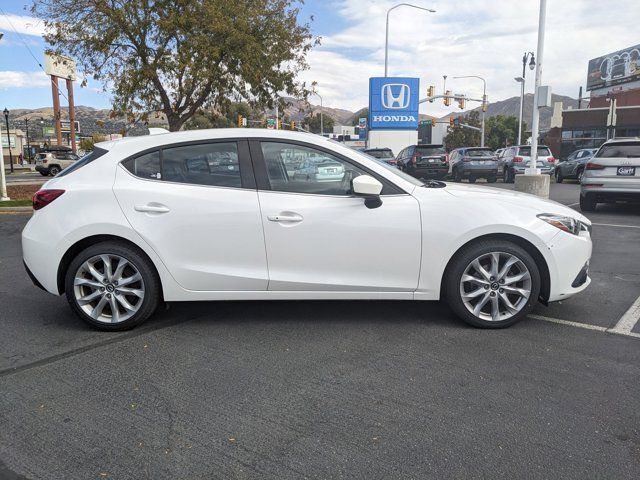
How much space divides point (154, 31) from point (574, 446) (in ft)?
48.0

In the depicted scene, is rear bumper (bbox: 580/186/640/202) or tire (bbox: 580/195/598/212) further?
tire (bbox: 580/195/598/212)

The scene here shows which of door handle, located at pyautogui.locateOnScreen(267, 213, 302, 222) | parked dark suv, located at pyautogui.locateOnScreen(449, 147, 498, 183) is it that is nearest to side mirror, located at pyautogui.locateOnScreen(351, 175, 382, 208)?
door handle, located at pyautogui.locateOnScreen(267, 213, 302, 222)

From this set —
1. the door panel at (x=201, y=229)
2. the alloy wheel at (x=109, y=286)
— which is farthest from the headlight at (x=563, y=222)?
the alloy wheel at (x=109, y=286)

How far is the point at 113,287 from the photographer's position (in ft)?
14.0

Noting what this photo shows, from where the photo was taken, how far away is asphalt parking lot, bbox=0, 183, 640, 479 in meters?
2.56

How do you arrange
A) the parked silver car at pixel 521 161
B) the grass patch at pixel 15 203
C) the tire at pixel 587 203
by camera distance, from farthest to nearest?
1. the parked silver car at pixel 521 161
2. the grass patch at pixel 15 203
3. the tire at pixel 587 203

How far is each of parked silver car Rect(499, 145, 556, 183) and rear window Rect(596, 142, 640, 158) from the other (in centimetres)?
1000

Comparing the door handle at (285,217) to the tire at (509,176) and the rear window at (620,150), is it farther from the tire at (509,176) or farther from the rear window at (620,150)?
the tire at (509,176)

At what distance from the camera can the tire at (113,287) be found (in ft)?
13.9

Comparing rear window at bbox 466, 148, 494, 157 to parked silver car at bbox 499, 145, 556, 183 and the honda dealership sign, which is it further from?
the honda dealership sign

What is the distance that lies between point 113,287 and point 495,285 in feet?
9.88

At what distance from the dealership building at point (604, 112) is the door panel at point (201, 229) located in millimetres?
31648

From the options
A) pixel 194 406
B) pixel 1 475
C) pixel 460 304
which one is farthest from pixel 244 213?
pixel 1 475

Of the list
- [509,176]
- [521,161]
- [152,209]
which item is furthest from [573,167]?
[152,209]
